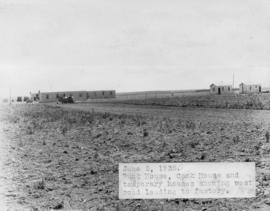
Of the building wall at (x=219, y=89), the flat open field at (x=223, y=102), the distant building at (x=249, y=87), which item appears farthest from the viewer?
the distant building at (x=249, y=87)

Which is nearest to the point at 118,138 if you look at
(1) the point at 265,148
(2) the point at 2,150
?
(2) the point at 2,150

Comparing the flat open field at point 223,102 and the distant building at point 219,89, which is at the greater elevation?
the distant building at point 219,89

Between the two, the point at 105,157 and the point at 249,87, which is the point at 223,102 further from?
the point at 249,87

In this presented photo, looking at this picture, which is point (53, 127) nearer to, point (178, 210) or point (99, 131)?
point (99, 131)
